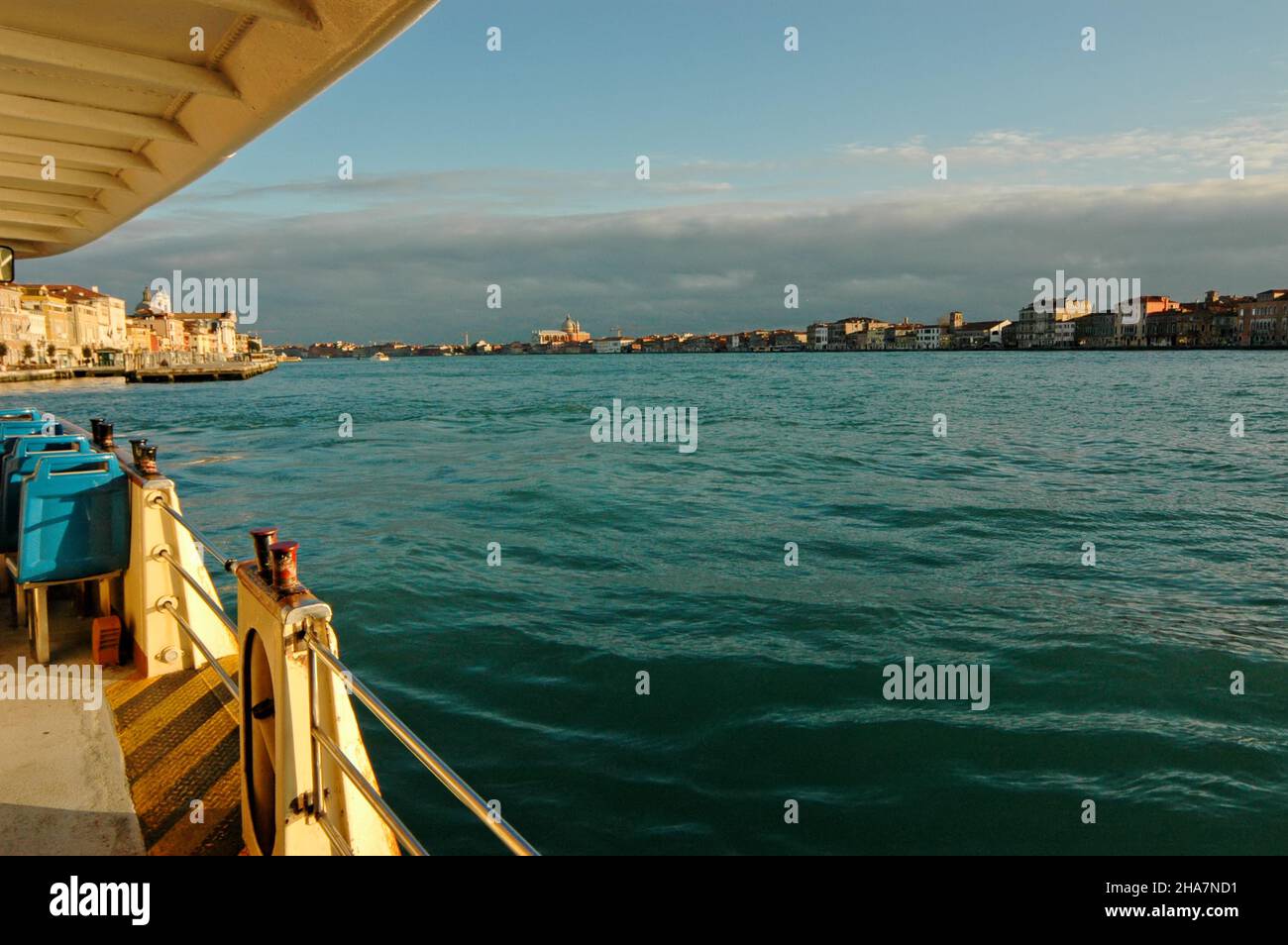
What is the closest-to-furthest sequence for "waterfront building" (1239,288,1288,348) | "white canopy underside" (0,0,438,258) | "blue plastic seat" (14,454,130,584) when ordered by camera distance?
"white canopy underside" (0,0,438,258), "blue plastic seat" (14,454,130,584), "waterfront building" (1239,288,1288,348)

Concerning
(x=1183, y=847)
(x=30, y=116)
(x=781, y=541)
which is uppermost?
(x=30, y=116)

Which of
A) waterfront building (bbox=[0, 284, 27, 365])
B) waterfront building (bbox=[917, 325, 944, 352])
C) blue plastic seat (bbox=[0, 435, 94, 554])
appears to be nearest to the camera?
blue plastic seat (bbox=[0, 435, 94, 554])

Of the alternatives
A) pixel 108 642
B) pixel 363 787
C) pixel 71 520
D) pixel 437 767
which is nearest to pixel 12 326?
pixel 71 520

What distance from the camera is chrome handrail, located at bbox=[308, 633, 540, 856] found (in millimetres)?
1645

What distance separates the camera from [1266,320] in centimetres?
13012

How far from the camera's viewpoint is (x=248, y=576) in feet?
8.95

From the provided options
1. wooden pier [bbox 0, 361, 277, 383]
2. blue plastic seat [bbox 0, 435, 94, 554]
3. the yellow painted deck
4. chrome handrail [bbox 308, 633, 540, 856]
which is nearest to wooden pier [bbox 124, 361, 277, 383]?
wooden pier [bbox 0, 361, 277, 383]

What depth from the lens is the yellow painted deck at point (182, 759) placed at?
2.99 metres

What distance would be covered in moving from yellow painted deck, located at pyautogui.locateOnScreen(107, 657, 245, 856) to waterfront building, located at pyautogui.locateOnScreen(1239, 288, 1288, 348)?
161 m

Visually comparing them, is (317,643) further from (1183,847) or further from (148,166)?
(1183,847)

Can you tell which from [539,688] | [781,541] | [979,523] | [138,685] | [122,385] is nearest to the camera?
[138,685]

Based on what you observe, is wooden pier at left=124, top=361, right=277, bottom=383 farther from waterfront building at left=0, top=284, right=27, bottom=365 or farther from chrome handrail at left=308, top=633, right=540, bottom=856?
chrome handrail at left=308, top=633, right=540, bottom=856
